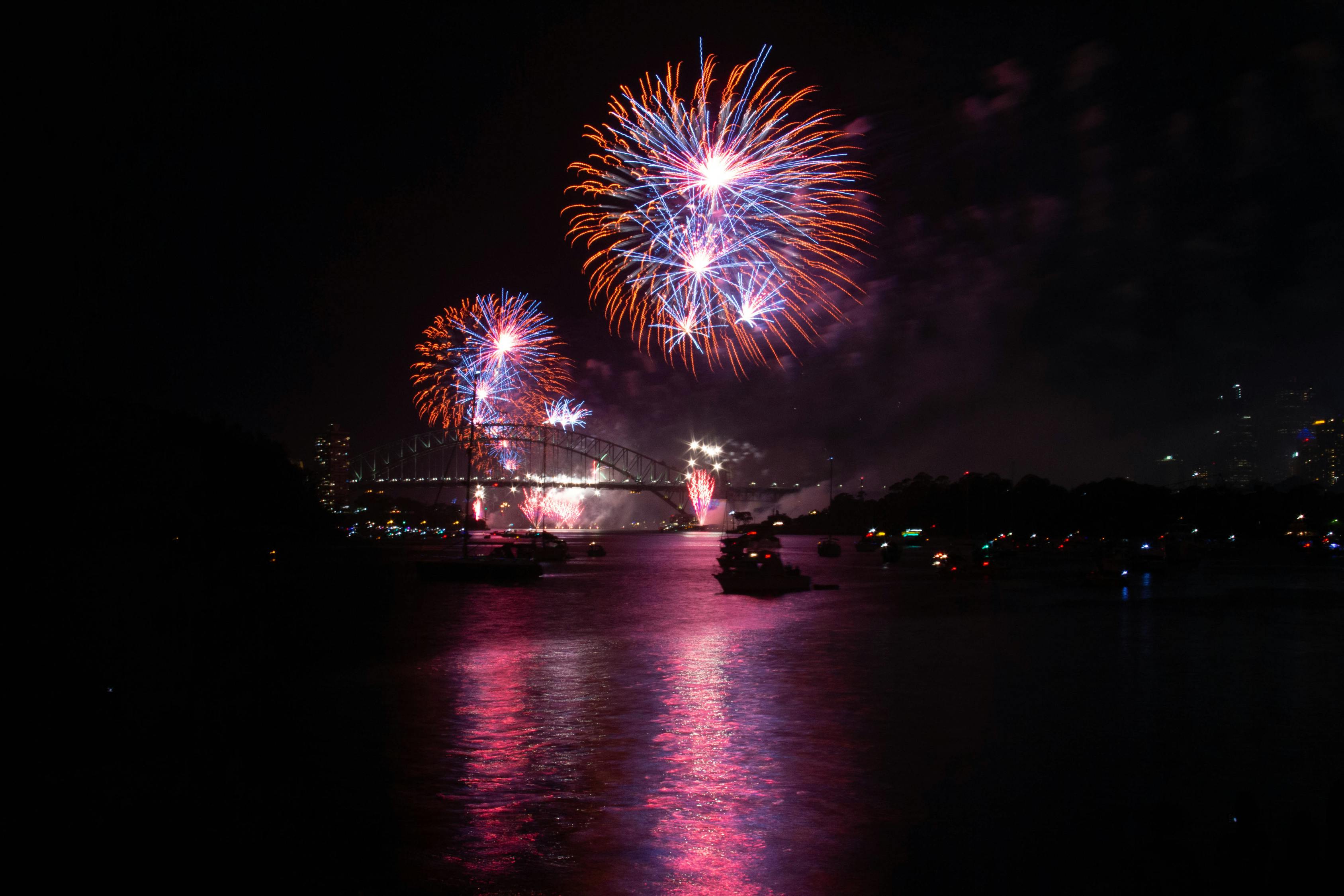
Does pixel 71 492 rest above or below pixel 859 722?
above

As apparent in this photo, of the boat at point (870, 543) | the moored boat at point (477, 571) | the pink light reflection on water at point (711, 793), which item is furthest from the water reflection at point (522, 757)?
the boat at point (870, 543)

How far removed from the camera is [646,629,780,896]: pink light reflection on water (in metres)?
7.53

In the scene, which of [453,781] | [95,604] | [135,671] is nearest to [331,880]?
[453,781]

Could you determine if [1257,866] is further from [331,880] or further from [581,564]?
[581,564]

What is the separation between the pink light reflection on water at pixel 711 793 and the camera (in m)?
7.53

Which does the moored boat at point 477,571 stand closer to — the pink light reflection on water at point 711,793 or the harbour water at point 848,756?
the harbour water at point 848,756

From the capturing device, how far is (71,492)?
132 ft

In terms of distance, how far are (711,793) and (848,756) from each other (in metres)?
2.44

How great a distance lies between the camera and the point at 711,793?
987 cm

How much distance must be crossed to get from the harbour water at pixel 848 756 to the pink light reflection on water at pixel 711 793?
40mm

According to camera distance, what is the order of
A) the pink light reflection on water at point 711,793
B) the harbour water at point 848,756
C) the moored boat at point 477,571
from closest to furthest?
the pink light reflection on water at point 711,793, the harbour water at point 848,756, the moored boat at point 477,571

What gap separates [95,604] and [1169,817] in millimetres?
24668

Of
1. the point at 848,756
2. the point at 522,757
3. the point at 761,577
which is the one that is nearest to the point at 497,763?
the point at 522,757

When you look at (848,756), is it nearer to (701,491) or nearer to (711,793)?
(711,793)
